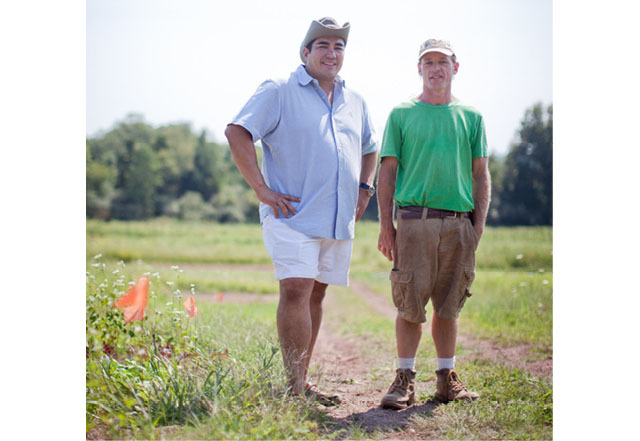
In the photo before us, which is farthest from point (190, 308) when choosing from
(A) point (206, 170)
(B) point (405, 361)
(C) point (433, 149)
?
(A) point (206, 170)

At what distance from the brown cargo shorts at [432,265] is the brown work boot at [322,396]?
60 cm

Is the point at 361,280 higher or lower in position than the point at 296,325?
lower

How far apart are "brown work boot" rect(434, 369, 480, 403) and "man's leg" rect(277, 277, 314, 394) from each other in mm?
840

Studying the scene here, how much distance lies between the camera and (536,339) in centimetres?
512

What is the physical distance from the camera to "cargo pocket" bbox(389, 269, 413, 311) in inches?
128

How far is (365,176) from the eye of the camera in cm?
357

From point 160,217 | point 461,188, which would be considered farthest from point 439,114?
point 160,217

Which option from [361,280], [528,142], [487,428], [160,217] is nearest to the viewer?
[487,428]

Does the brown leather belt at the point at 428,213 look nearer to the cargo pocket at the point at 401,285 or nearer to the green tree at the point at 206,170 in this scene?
the cargo pocket at the point at 401,285

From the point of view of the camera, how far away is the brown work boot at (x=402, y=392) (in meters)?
3.24

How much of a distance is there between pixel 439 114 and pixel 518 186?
7.40 m

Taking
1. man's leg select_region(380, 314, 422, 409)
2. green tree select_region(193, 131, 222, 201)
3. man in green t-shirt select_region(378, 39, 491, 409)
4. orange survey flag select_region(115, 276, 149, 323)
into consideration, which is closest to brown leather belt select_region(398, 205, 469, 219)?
man in green t-shirt select_region(378, 39, 491, 409)

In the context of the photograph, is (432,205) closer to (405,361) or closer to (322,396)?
(405,361)
